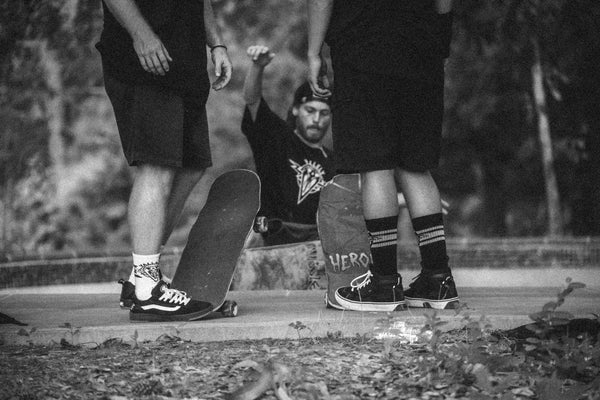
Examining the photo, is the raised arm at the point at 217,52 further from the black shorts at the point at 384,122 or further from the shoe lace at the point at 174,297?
the shoe lace at the point at 174,297

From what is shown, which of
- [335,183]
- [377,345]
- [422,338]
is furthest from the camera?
[335,183]

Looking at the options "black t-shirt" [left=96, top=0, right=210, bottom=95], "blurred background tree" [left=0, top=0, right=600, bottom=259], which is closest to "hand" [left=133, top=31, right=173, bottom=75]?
"black t-shirt" [left=96, top=0, right=210, bottom=95]

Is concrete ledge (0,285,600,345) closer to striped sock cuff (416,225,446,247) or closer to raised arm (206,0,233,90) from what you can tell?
striped sock cuff (416,225,446,247)

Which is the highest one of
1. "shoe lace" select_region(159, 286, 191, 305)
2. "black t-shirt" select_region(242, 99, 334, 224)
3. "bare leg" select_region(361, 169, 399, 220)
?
"black t-shirt" select_region(242, 99, 334, 224)

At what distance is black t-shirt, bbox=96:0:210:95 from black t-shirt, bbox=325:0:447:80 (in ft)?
1.87

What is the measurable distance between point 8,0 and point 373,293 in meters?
3.69

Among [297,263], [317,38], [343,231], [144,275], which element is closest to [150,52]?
[317,38]

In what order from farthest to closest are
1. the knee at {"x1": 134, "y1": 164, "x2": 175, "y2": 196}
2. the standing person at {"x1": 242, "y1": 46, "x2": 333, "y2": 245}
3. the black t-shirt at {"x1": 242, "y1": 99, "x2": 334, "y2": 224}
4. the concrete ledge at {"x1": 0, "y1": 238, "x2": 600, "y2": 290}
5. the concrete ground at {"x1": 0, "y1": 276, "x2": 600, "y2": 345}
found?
the black t-shirt at {"x1": 242, "y1": 99, "x2": 334, "y2": 224} → the standing person at {"x1": 242, "y1": 46, "x2": 333, "y2": 245} → the concrete ledge at {"x1": 0, "y1": 238, "x2": 600, "y2": 290} → the knee at {"x1": 134, "y1": 164, "x2": 175, "y2": 196} → the concrete ground at {"x1": 0, "y1": 276, "x2": 600, "y2": 345}

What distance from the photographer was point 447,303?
12.8 feet

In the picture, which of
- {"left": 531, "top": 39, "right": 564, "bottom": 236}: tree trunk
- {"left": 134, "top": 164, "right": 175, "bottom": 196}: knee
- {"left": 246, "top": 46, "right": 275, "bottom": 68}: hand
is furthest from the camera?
{"left": 531, "top": 39, "right": 564, "bottom": 236}: tree trunk

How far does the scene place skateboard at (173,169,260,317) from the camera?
392 cm

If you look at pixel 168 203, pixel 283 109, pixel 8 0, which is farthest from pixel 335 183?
pixel 283 109

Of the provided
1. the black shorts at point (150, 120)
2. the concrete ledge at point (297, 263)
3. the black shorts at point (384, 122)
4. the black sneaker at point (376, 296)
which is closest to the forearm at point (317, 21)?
the black shorts at point (384, 122)

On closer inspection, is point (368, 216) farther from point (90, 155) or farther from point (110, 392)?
point (90, 155)
